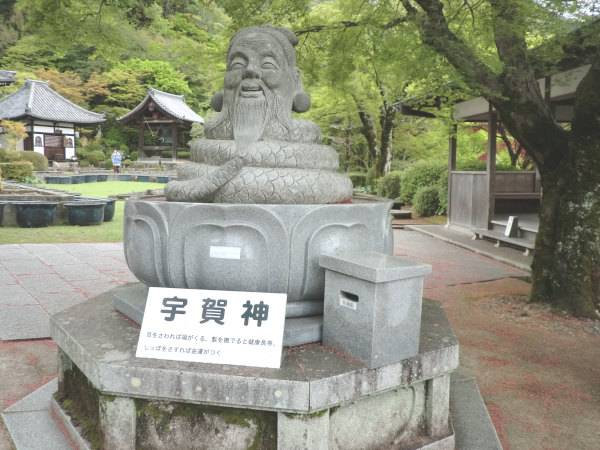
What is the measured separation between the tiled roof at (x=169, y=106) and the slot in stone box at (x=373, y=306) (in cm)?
3301

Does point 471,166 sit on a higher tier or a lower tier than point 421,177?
higher

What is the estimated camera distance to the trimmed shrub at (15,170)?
19.3 meters

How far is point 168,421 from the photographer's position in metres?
2.31

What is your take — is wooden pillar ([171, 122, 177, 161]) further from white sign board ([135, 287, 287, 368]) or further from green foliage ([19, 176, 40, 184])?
white sign board ([135, 287, 287, 368])

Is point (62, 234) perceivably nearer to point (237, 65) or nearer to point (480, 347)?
point (237, 65)

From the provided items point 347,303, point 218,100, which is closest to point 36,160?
point 218,100

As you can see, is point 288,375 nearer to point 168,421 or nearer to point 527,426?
point 168,421

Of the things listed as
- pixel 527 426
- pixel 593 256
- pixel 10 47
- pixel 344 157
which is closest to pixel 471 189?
pixel 593 256

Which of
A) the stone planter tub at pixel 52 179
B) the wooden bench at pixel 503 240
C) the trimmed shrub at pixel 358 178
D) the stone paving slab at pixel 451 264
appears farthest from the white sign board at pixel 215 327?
the stone planter tub at pixel 52 179

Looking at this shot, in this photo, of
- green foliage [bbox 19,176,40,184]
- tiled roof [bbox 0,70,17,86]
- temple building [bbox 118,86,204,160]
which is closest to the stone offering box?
green foliage [bbox 19,176,40,184]

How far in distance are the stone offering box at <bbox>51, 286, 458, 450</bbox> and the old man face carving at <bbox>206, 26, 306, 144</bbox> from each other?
1.41 m

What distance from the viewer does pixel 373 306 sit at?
7.32ft

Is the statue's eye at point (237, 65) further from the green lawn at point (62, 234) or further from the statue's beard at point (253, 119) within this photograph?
the green lawn at point (62, 234)

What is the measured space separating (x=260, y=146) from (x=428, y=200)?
40.7 feet
